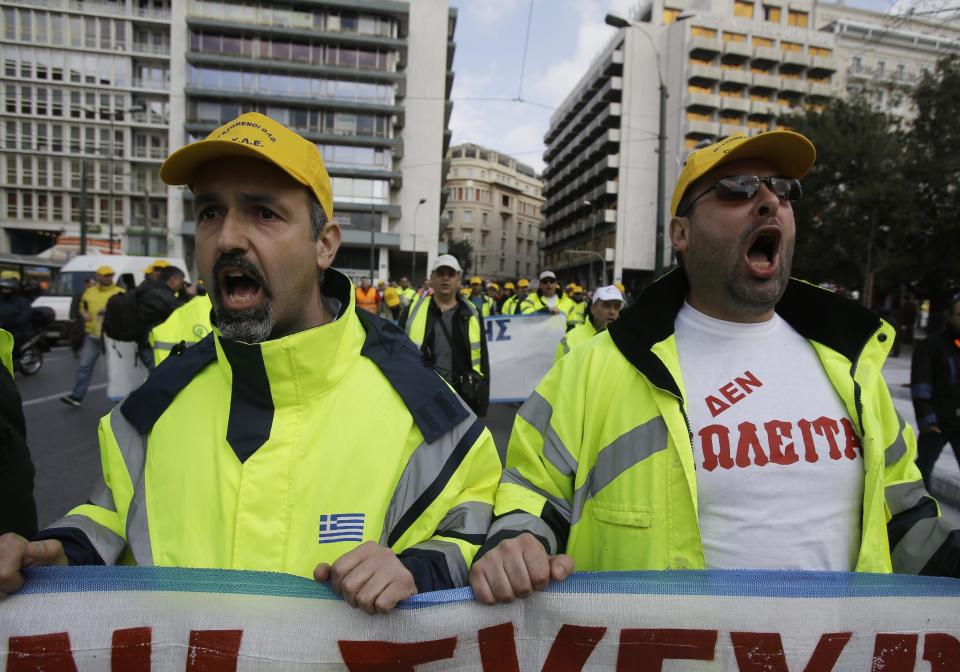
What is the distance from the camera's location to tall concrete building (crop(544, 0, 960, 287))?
188 ft

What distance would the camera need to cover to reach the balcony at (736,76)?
187 ft

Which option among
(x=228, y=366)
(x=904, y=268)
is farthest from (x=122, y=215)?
(x=228, y=366)

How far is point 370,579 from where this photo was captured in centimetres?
123

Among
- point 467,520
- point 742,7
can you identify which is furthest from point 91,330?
point 742,7

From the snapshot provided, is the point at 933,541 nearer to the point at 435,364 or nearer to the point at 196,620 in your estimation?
the point at 196,620

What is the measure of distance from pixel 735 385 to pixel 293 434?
3.86ft

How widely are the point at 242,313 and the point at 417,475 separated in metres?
0.57

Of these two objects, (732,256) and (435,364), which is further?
(435,364)

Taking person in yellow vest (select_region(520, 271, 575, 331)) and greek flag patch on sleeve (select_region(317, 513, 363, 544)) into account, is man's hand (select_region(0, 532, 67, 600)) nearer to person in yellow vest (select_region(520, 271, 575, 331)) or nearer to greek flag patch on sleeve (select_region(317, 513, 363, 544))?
greek flag patch on sleeve (select_region(317, 513, 363, 544))

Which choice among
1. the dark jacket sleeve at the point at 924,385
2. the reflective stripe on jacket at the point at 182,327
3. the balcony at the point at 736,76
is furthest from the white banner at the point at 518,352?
the balcony at the point at 736,76

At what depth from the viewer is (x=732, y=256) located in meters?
1.81

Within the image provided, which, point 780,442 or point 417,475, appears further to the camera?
point 780,442

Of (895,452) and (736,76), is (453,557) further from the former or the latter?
(736,76)

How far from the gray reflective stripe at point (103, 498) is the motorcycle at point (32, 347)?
10.1 m
